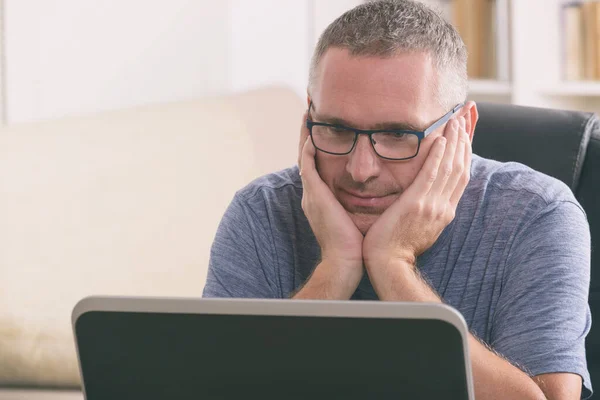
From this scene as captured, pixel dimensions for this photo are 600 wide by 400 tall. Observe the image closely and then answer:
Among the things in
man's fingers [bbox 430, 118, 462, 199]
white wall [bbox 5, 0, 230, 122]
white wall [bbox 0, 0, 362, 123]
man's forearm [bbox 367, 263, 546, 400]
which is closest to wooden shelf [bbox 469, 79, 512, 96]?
white wall [bbox 0, 0, 362, 123]

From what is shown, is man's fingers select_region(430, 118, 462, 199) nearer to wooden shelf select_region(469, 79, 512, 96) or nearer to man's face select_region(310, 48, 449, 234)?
man's face select_region(310, 48, 449, 234)

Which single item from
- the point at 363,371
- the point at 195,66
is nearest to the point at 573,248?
the point at 363,371

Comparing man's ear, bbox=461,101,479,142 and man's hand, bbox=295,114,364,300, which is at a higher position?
man's ear, bbox=461,101,479,142

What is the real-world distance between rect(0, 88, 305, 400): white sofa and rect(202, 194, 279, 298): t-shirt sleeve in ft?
1.44

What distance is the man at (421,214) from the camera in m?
1.22

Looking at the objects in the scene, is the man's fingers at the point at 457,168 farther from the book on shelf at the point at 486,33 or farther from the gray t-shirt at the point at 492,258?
the book on shelf at the point at 486,33

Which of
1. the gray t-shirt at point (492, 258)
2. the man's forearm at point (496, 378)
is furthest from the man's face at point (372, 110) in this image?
the man's forearm at point (496, 378)

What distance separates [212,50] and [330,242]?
4.89ft

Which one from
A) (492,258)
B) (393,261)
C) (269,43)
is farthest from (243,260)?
(269,43)

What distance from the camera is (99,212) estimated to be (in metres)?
1.86

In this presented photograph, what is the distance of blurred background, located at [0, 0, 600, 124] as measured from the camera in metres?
2.13

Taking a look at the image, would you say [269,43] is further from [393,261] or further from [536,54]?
[393,261]

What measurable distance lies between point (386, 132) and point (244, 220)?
313 millimetres

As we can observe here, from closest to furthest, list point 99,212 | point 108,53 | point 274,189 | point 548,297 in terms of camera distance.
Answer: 1. point 548,297
2. point 274,189
3. point 99,212
4. point 108,53
